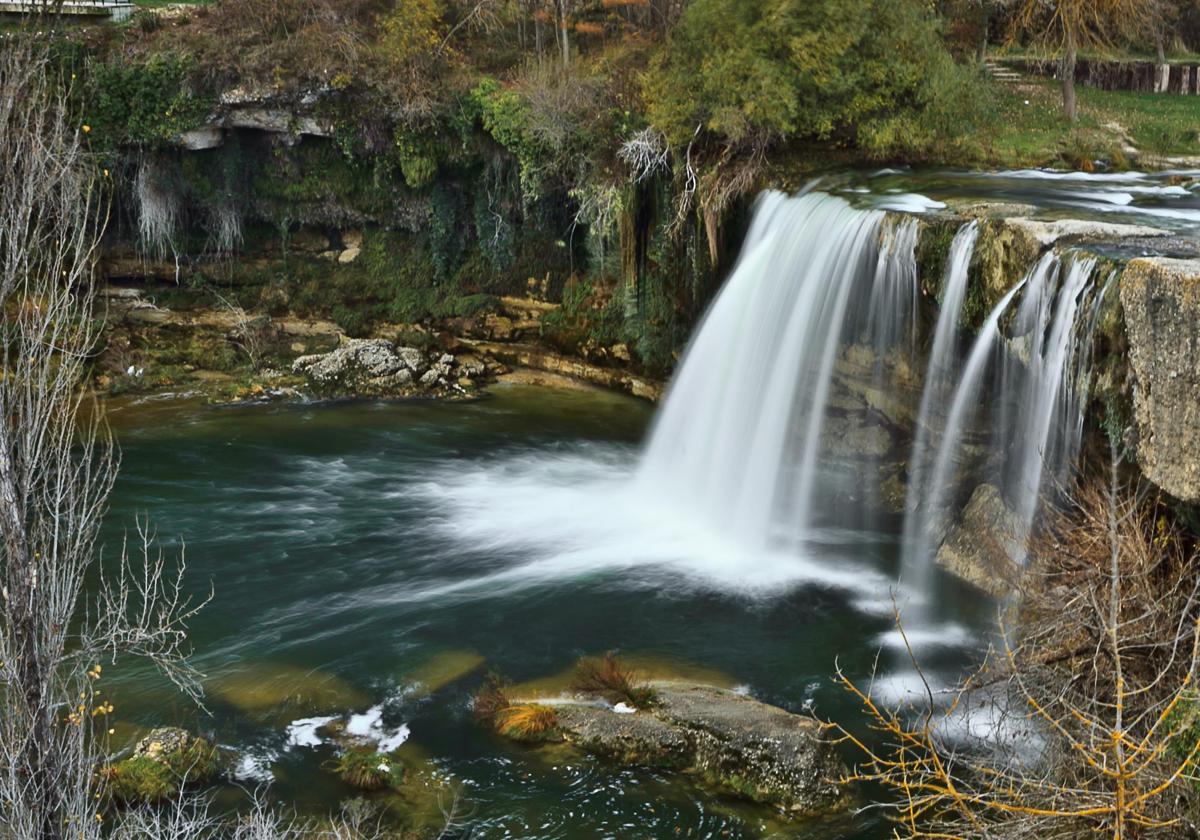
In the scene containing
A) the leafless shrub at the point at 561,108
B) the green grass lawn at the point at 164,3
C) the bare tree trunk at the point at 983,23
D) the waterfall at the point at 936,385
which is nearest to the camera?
the waterfall at the point at 936,385

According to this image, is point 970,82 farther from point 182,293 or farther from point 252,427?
point 182,293

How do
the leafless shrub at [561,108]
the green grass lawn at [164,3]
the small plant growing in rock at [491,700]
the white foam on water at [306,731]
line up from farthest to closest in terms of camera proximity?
the green grass lawn at [164,3]
the leafless shrub at [561,108]
the small plant growing in rock at [491,700]
the white foam on water at [306,731]

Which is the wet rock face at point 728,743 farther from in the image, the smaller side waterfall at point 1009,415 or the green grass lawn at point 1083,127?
the green grass lawn at point 1083,127

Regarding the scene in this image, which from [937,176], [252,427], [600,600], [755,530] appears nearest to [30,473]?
[600,600]

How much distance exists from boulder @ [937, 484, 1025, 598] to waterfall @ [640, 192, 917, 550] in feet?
7.26

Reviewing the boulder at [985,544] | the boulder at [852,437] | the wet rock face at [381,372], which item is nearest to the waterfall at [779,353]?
the boulder at [852,437]

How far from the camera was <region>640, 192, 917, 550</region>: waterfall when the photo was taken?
16.0m

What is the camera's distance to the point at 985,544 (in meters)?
14.4

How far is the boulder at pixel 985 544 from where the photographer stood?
1385 cm

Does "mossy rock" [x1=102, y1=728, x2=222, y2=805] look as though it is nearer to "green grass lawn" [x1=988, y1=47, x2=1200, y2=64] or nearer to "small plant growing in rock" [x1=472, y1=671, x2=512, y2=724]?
"small plant growing in rock" [x1=472, y1=671, x2=512, y2=724]

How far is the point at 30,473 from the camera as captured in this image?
357 inches

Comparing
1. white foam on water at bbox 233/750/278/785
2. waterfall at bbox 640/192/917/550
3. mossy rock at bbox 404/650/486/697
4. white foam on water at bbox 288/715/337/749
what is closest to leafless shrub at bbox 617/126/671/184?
waterfall at bbox 640/192/917/550

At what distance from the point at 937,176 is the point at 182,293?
47.6 feet

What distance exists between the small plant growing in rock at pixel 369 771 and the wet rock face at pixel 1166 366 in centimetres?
749
